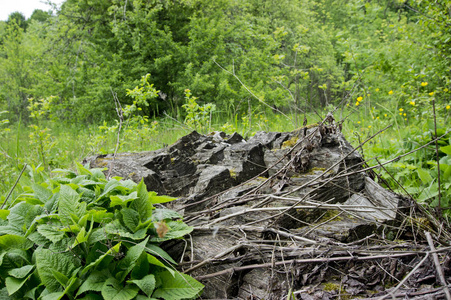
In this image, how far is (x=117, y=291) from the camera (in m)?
1.37

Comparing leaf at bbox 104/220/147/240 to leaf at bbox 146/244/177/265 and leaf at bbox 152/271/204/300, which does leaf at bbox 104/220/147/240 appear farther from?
leaf at bbox 152/271/204/300

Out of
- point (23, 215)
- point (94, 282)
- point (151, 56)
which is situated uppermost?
point (151, 56)

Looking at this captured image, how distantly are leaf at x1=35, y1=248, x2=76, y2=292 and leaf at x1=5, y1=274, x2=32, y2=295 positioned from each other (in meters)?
0.08

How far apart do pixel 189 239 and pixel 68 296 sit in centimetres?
64

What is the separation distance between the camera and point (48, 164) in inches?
165

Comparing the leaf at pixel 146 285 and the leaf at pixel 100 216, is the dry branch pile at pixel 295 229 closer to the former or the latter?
the leaf at pixel 146 285

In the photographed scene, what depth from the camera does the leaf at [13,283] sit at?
1302 mm

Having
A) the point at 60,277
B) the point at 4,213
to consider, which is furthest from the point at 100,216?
the point at 4,213

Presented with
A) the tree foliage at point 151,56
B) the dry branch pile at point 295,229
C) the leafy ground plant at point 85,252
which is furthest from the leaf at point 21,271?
the tree foliage at point 151,56

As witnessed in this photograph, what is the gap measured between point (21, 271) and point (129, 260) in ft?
1.51

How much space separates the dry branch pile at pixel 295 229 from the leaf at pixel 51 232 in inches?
22.4

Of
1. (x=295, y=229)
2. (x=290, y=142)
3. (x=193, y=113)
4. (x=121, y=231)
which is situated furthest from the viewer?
(x=193, y=113)

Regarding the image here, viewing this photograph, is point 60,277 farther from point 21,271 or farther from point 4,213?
point 4,213

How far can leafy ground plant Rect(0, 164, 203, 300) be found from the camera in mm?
1368
